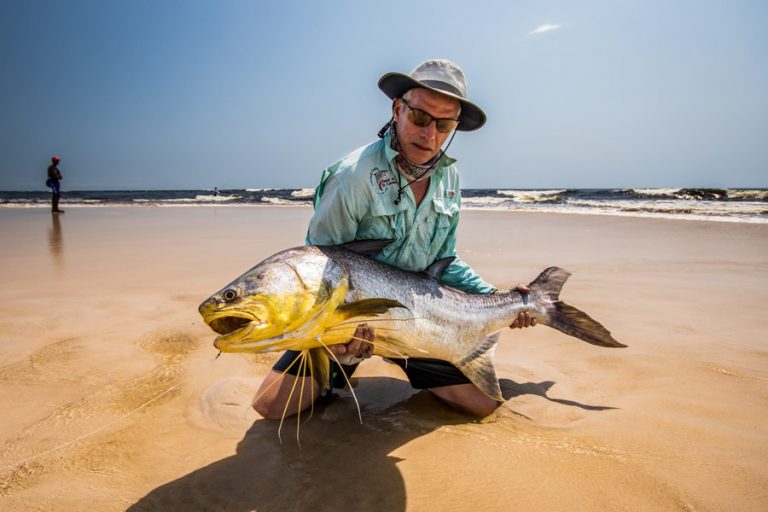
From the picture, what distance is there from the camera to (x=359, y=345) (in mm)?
2455

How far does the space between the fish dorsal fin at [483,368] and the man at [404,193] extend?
0.51ft

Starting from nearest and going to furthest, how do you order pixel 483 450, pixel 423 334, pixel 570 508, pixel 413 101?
1. pixel 570 508
2. pixel 483 450
3. pixel 423 334
4. pixel 413 101

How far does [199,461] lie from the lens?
7.60 ft

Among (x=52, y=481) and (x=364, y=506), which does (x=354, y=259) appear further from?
(x=52, y=481)

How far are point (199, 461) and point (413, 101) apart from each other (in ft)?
8.20

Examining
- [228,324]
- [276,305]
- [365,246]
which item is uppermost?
[365,246]

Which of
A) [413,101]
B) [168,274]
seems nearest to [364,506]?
[413,101]

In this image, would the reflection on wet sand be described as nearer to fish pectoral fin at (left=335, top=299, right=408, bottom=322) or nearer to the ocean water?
fish pectoral fin at (left=335, top=299, right=408, bottom=322)

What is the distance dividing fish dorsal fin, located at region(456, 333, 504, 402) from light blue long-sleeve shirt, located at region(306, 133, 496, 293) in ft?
1.96

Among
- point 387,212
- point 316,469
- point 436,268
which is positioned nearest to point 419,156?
point 387,212

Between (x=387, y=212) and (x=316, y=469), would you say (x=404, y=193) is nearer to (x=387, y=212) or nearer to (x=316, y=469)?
(x=387, y=212)

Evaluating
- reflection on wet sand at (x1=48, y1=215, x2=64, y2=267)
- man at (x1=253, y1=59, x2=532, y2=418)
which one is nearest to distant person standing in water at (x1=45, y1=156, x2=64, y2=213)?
reflection on wet sand at (x1=48, y1=215, x2=64, y2=267)

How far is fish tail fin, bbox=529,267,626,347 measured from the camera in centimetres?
311

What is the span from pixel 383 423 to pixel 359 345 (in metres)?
0.67
